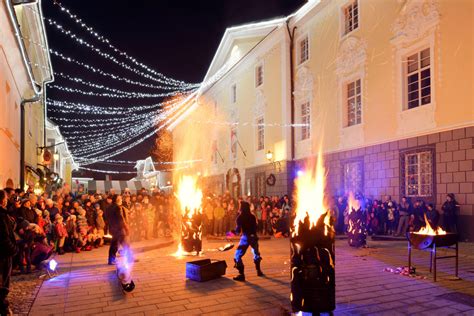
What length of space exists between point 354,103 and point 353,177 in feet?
11.1

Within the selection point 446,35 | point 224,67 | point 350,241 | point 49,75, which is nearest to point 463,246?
point 350,241

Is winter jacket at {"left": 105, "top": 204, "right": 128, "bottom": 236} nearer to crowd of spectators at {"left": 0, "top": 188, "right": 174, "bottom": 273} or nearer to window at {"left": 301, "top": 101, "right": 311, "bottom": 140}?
crowd of spectators at {"left": 0, "top": 188, "right": 174, "bottom": 273}

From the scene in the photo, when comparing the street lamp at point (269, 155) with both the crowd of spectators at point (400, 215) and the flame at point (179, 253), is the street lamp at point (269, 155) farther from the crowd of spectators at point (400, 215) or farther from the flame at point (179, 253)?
the flame at point (179, 253)

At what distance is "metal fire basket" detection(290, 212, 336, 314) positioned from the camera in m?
5.52

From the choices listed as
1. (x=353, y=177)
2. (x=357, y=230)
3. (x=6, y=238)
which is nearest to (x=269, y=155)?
(x=353, y=177)

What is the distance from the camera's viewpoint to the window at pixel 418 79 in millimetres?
13821

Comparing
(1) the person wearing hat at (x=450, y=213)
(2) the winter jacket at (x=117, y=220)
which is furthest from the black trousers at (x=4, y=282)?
(1) the person wearing hat at (x=450, y=213)


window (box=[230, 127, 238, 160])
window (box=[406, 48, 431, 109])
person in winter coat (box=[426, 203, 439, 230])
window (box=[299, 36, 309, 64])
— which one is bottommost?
person in winter coat (box=[426, 203, 439, 230])

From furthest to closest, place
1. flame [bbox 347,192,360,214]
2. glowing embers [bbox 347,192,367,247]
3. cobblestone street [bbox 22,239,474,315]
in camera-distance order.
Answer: flame [bbox 347,192,360,214] < glowing embers [bbox 347,192,367,247] < cobblestone street [bbox 22,239,474,315]

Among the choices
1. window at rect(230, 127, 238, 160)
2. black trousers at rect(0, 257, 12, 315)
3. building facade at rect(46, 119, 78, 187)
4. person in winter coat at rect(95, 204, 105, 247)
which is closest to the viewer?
black trousers at rect(0, 257, 12, 315)

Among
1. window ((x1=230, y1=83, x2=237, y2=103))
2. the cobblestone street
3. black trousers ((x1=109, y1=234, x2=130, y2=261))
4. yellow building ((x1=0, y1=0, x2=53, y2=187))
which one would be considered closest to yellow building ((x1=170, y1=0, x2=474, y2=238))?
window ((x1=230, y1=83, x2=237, y2=103))

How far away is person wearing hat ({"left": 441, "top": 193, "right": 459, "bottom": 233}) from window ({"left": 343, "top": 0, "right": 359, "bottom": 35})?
8976mm

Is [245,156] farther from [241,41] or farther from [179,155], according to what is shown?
[179,155]

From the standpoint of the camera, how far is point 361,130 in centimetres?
1681
